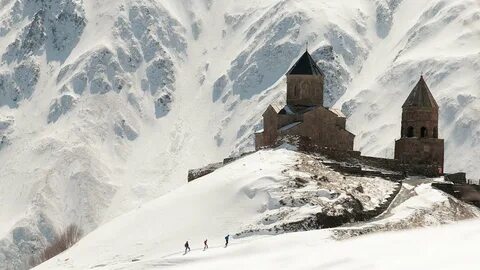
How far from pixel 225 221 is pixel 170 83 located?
97398 mm

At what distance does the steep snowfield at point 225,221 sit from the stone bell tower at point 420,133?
21.4 ft

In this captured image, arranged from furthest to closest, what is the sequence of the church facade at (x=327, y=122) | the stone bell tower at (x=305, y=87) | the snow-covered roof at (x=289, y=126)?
the stone bell tower at (x=305, y=87) < the church facade at (x=327, y=122) < the snow-covered roof at (x=289, y=126)

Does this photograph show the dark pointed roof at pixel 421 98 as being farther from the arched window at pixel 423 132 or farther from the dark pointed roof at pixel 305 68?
the dark pointed roof at pixel 305 68

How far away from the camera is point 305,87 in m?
75.8

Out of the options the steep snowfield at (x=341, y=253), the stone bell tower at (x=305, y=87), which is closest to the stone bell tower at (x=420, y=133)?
the stone bell tower at (x=305, y=87)

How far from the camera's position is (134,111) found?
150m

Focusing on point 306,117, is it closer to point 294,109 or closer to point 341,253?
point 294,109

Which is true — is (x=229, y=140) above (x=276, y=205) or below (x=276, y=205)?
above

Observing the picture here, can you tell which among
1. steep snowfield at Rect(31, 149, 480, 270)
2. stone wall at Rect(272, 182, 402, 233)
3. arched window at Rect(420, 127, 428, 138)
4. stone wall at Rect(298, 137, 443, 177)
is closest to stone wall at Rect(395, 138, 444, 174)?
arched window at Rect(420, 127, 428, 138)

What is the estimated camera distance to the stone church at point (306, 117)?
7244 cm

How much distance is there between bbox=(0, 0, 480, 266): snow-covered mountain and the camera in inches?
5074

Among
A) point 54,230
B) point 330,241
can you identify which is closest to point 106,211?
point 54,230

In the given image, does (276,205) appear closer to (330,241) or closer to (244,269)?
(330,241)

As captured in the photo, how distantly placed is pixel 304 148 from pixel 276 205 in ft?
28.7
